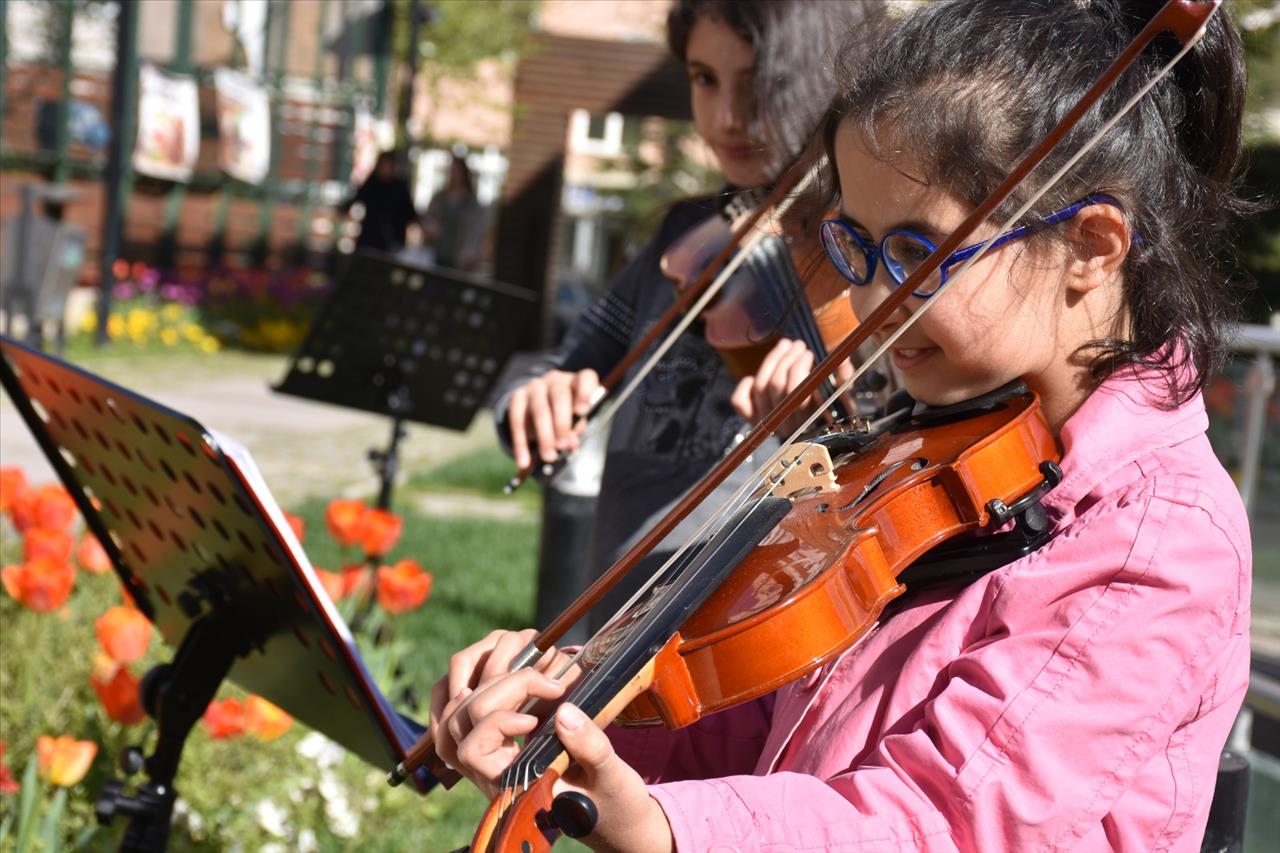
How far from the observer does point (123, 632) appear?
2.58m

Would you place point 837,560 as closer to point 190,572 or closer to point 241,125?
point 190,572

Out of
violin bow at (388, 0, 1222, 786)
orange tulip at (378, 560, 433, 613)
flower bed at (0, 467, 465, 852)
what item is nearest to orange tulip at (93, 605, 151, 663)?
flower bed at (0, 467, 465, 852)

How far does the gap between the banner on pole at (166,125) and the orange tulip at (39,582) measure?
36.4ft

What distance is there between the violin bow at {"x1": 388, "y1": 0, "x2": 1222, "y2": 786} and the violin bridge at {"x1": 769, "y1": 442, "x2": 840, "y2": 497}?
40mm

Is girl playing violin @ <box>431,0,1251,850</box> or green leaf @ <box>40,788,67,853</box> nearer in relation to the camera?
girl playing violin @ <box>431,0,1251,850</box>

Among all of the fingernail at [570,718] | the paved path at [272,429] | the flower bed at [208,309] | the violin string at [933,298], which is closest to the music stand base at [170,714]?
the violin string at [933,298]

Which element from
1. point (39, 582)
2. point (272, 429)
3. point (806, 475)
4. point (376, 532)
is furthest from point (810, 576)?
point (272, 429)

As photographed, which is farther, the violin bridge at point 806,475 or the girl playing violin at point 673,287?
the girl playing violin at point 673,287

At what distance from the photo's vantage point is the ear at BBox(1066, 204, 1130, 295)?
1.45 m

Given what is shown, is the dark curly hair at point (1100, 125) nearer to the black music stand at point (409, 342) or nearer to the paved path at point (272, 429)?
the black music stand at point (409, 342)

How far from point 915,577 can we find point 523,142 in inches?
704

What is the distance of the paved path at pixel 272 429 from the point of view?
7.05 meters

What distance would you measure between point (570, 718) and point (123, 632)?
163 centimetres

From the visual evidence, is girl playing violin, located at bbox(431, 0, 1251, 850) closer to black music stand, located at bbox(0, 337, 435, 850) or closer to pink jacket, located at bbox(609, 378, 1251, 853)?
pink jacket, located at bbox(609, 378, 1251, 853)
